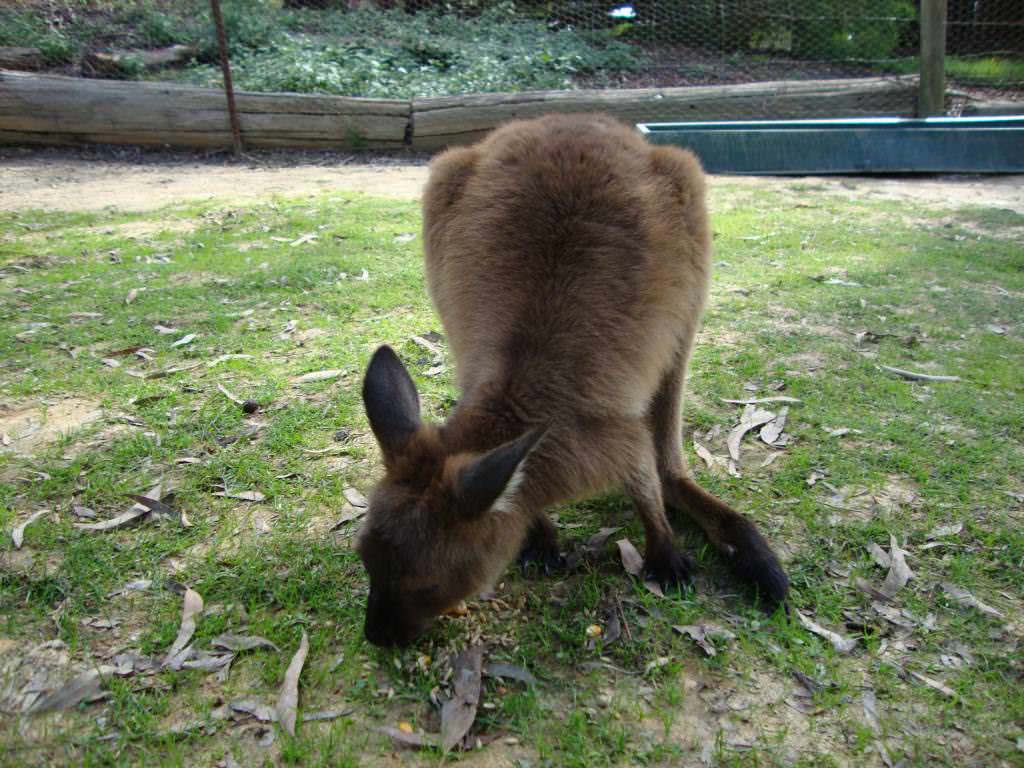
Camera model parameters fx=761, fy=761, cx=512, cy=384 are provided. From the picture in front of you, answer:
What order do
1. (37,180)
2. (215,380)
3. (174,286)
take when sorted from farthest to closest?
(37,180)
(174,286)
(215,380)

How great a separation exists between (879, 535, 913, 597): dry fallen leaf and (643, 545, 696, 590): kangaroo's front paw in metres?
0.58

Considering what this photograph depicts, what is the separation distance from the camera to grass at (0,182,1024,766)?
1.84 meters

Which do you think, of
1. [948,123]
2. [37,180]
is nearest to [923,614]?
[948,123]

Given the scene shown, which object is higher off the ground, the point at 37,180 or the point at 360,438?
the point at 37,180

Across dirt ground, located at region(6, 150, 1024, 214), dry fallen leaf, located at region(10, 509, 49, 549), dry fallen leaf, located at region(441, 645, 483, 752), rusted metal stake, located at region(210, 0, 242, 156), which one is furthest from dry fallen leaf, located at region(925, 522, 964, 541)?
rusted metal stake, located at region(210, 0, 242, 156)

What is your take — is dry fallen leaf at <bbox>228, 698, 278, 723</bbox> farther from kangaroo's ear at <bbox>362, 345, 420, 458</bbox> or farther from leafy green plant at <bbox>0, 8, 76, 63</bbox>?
leafy green plant at <bbox>0, 8, 76, 63</bbox>

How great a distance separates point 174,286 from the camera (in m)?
4.64

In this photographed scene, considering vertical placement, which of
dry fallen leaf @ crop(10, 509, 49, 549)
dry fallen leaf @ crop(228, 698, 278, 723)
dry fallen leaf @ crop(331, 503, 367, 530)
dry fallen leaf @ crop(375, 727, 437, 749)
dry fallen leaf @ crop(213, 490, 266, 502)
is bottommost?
dry fallen leaf @ crop(375, 727, 437, 749)

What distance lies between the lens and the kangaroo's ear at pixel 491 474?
1.75 m

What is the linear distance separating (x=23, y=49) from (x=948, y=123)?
10.7m

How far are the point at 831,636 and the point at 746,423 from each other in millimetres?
1208

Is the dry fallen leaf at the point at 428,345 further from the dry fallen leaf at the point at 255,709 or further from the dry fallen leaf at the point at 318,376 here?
the dry fallen leaf at the point at 255,709

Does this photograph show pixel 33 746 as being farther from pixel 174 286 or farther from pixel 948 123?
pixel 948 123

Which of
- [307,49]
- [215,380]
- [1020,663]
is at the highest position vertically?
[307,49]
